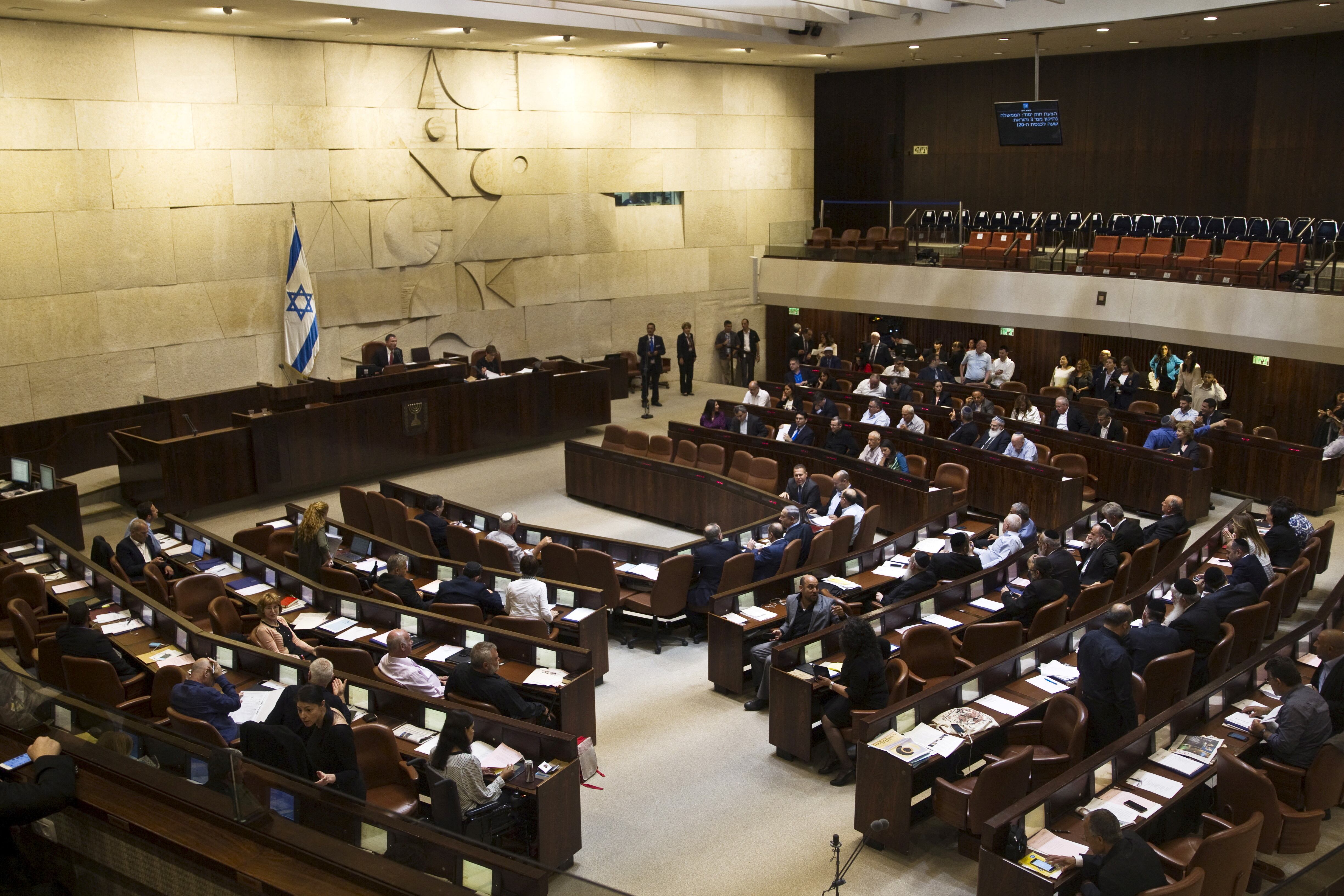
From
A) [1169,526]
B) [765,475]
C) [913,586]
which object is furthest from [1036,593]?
[765,475]

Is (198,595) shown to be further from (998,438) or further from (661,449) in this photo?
(998,438)

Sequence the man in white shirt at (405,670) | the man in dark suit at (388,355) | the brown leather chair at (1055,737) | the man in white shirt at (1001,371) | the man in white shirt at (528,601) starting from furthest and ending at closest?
the man in white shirt at (1001,371), the man in dark suit at (388,355), the man in white shirt at (528,601), the man in white shirt at (405,670), the brown leather chair at (1055,737)

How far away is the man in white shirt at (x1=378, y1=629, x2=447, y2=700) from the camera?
22.3 feet

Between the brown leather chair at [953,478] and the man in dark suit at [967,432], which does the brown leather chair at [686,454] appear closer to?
the brown leather chair at [953,478]

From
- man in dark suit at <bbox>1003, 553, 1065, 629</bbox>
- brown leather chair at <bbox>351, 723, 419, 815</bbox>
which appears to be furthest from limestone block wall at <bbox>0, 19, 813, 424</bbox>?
man in dark suit at <bbox>1003, 553, 1065, 629</bbox>

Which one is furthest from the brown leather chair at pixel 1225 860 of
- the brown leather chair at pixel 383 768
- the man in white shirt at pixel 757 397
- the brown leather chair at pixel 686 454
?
the man in white shirt at pixel 757 397

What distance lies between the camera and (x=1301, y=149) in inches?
699

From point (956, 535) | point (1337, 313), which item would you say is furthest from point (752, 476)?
point (1337, 313)

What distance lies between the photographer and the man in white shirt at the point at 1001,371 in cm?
1608

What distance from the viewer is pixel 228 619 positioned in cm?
810

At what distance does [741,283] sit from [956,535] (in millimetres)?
13724

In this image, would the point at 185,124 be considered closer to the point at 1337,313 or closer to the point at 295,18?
the point at 295,18

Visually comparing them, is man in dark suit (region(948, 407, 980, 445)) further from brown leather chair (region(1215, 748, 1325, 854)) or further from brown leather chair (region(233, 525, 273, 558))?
brown leather chair (region(233, 525, 273, 558))

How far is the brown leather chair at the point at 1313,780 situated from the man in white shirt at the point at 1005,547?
10.4ft
